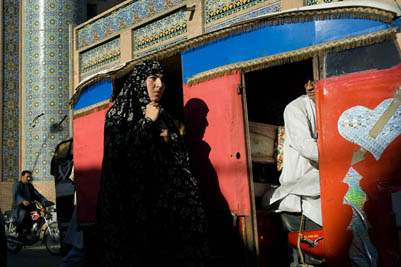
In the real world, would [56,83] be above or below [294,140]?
above

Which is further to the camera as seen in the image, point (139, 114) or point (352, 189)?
point (139, 114)

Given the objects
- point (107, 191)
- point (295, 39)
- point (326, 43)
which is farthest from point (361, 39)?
point (107, 191)

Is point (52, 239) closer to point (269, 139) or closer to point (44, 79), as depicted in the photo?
point (269, 139)

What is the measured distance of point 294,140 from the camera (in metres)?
4.09

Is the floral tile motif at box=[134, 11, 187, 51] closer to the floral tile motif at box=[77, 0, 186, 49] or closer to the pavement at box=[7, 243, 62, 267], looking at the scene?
the floral tile motif at box=[77, 0, 186, 49]

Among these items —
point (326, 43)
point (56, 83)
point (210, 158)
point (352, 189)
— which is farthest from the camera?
point (56, 83)

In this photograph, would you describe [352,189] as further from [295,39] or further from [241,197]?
[295,39]

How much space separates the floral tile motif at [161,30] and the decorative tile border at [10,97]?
4.41 m

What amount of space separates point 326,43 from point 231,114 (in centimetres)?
91

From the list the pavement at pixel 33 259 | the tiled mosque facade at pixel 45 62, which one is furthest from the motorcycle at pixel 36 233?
the tiled mosque facade at pixel 45 62

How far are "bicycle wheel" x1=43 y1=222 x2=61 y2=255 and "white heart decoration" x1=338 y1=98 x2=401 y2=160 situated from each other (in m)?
6.59

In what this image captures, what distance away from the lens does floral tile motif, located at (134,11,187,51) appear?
12.3 metres

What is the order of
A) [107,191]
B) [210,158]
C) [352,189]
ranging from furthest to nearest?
[210,158] < [107,191] < [352,189]

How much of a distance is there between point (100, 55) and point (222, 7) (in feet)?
16.4
